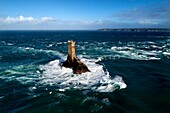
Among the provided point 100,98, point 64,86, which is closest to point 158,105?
point 100,98

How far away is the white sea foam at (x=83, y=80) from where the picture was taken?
30062mm

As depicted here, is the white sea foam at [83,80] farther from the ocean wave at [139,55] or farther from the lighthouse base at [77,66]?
the ocean wave at [139,55]

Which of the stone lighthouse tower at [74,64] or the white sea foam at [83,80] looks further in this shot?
the stone lighthouse tower at [74,64]

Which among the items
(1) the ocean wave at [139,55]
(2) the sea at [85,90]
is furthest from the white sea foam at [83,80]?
(1) the ocean wave at [139,55]

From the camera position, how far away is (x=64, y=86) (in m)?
30.6

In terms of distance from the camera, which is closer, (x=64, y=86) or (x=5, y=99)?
(x=5, y=99)

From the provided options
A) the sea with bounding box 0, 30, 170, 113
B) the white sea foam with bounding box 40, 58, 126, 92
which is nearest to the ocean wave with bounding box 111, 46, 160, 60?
the sea with bounding box 0, 30, 170, 113

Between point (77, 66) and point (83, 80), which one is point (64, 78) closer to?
point (83, 80)

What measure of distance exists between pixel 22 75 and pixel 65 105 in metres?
15.6

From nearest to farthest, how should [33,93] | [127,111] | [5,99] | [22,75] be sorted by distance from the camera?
[127,111] < [5,99] < [33,93] < [22,75]

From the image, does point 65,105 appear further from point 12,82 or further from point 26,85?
point 12,82

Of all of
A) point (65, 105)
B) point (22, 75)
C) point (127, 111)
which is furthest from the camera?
point (22, 75)

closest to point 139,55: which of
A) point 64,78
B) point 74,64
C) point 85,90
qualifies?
point 74,64

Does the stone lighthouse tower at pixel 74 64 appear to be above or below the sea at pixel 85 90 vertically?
above
